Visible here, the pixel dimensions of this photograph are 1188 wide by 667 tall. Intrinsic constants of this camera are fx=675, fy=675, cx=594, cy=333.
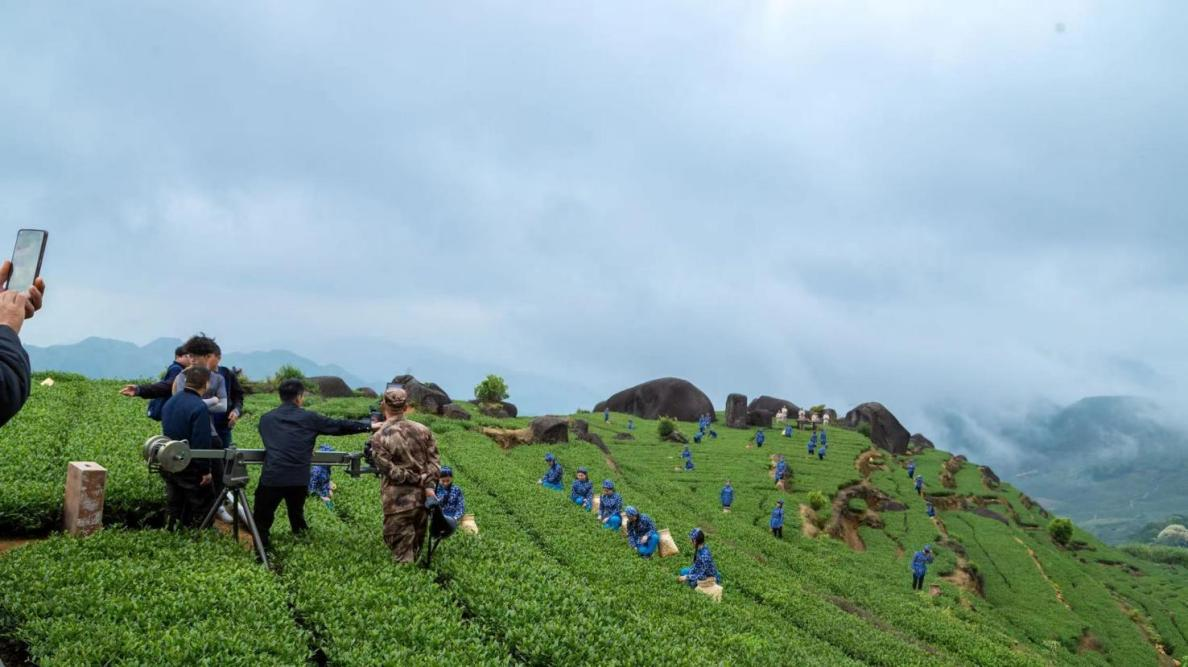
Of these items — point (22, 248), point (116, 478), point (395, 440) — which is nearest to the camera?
point (22, 248)

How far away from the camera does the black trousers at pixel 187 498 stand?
9.59 meters

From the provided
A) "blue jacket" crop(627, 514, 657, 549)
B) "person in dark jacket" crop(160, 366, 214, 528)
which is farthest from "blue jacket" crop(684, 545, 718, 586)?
"person in dark jacket" crop(160, 366, 214, 528)

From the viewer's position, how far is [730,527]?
2909cm

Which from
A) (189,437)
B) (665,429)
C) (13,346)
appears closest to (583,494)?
(189,437)

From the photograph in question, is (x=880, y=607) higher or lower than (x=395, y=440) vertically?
lower

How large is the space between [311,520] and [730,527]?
20.2 m

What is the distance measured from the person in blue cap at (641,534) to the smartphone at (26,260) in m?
17.2

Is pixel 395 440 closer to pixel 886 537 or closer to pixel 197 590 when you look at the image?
pixel 197 590

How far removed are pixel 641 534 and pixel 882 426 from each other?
4967 centimetres

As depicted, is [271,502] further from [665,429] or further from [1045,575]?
[1045,575]

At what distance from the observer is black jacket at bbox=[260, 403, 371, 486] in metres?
9.40

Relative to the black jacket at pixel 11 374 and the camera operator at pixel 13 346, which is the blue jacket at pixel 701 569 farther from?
the black jacket at pixel 11 374

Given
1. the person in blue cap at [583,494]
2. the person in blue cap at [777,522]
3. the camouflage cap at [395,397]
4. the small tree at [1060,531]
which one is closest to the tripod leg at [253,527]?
the camouflage cap at [395,397]

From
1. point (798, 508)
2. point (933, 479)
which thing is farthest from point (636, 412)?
point (798, 508)
